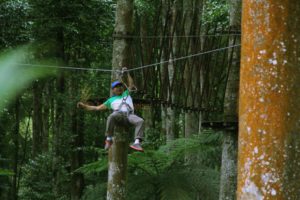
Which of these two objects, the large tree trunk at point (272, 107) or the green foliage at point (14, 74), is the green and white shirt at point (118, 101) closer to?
the large tree trunk at point (272, 107)

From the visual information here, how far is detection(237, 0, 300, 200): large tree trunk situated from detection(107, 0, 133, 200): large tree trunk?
2943 millimetres

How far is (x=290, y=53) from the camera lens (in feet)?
6.49

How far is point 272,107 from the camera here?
1.96 m

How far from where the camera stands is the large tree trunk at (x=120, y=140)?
193 inches

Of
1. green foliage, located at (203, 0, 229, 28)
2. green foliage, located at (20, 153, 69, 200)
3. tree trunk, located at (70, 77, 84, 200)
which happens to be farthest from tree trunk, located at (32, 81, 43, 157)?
green foliage, located at (203, 0, 229, 28)

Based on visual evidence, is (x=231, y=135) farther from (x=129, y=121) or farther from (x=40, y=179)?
(x=40, y=179)

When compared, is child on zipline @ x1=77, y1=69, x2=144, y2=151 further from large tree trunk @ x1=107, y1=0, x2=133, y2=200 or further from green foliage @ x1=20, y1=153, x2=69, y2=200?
green foliage @ x1=20, y1=153, x2=69, y2=200

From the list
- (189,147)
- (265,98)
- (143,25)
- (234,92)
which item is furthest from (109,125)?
(265,98)

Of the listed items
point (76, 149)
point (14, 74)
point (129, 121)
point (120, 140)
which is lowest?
point (76, 149)

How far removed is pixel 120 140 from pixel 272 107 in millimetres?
3101

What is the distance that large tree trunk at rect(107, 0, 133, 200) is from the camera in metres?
4.90

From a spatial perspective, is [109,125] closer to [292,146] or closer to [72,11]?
[292,146]

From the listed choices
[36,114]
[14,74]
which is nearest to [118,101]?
[14,74]

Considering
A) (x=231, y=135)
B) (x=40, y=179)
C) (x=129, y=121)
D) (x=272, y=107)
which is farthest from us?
(x=40, y=179)
